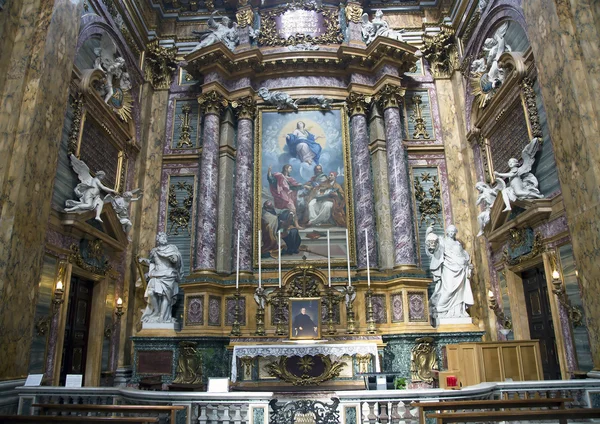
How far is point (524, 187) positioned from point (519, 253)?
4.66ft

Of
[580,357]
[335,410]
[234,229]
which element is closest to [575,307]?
[580,357]

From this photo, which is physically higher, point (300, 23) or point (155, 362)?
point (300, 23)

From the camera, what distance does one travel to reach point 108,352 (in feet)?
35.2

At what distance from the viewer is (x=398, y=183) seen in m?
11.9

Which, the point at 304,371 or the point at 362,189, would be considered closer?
the point at 304,371

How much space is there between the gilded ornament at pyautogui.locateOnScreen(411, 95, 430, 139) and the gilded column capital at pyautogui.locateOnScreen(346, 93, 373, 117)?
1422 millimetres

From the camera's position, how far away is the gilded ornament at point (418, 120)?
13.1 m

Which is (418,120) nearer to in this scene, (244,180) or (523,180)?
(523,180)

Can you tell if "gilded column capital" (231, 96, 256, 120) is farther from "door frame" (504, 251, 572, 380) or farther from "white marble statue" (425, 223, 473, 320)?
"door frame" (504, 251, 572, 380)

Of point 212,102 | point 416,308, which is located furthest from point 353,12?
point 416,308

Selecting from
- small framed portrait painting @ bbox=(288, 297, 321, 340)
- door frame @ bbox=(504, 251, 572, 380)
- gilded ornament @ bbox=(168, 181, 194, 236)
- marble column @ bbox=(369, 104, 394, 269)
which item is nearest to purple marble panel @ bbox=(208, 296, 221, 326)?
gilded ornament @ bbox=(168, 181, 194, 236)

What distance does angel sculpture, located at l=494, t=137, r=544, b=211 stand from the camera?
8.96m

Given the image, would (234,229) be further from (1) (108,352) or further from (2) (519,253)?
(2) (519,253)

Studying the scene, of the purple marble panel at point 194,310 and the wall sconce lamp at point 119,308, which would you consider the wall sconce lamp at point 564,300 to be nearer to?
the purple marble panel at point 194,310
